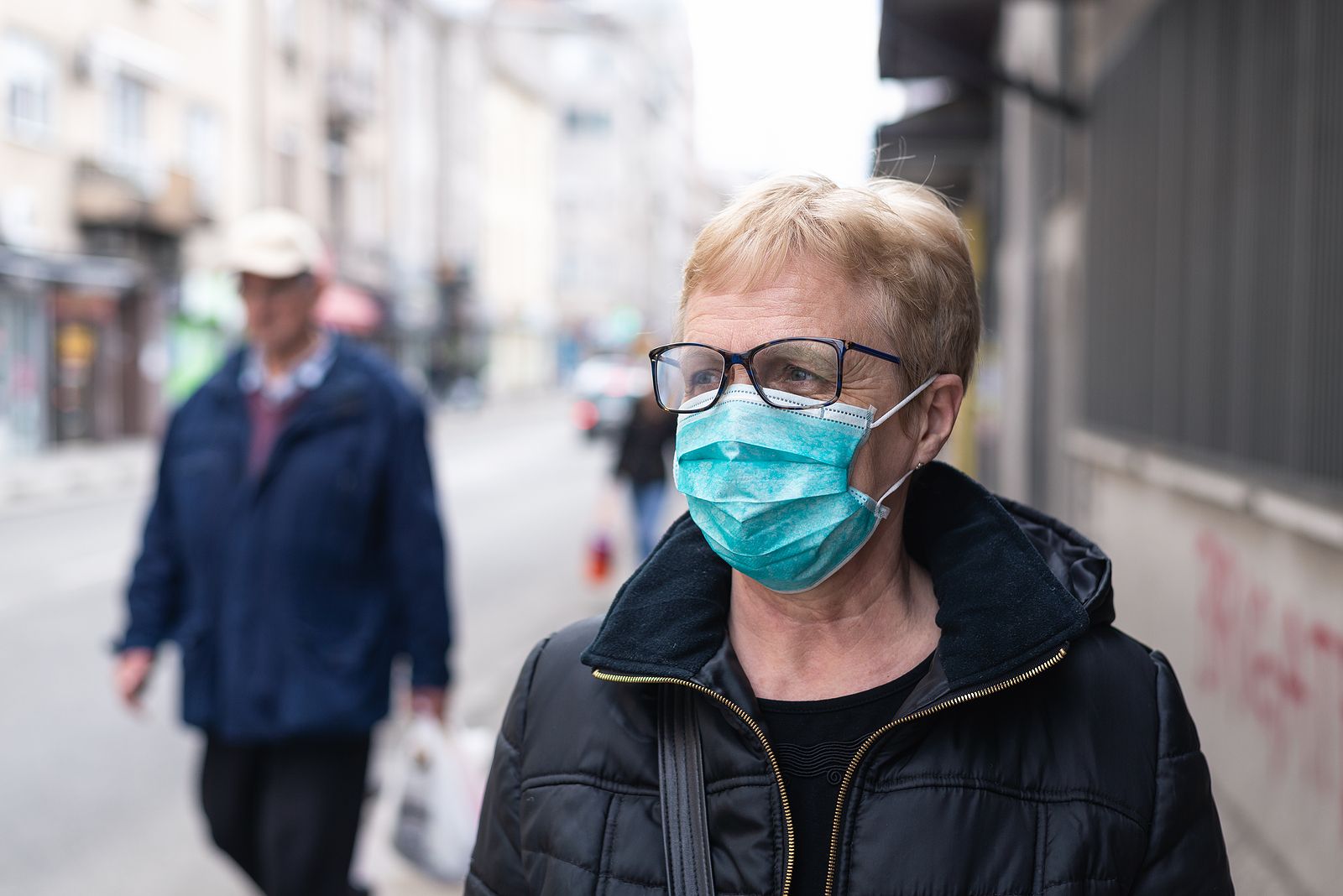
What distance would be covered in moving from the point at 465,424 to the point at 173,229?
480 inches

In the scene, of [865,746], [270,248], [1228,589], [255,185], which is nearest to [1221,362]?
[1228,589]

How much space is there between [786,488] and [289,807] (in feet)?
7.74

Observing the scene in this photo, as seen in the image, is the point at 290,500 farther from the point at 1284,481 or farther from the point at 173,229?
the point at 173,229

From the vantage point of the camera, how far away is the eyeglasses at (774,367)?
1.83 m

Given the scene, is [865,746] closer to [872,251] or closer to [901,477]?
[901,477]

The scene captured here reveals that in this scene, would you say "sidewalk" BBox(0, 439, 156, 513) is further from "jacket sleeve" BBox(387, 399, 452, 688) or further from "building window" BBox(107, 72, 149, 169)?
"jacket sleeve" BBox(387, 399, 452, 688)

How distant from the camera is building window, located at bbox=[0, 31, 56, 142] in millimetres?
22391

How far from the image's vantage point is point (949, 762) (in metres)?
1.74

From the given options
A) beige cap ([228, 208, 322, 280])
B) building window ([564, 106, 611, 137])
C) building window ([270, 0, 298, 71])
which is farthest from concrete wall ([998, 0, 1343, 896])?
building window ([564, 106, 611, 137])

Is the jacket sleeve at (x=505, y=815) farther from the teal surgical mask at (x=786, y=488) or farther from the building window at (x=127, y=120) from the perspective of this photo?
the building window at (x=127, y=120)

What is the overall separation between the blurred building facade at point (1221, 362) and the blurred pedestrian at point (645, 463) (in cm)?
292

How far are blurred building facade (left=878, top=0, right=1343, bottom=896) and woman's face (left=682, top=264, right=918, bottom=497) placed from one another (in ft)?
6.71

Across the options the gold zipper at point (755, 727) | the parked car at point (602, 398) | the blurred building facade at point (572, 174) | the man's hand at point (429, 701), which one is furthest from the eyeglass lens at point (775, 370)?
the blurred building facade at point (572, 174)

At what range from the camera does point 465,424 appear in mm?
38312
